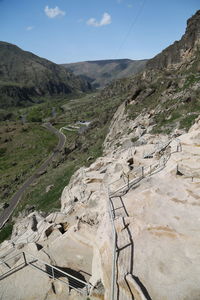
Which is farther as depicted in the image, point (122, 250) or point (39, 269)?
point (39, 269)

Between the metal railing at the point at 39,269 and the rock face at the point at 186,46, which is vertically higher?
the rock face at the point at 186,46

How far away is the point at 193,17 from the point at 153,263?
77981mm

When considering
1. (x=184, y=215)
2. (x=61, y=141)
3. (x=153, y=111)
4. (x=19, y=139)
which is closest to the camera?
(x=184, y=215)

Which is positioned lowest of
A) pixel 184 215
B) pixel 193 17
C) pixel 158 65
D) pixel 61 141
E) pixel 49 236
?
pixel 61 141

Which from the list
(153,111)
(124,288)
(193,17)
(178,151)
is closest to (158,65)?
(193,17)

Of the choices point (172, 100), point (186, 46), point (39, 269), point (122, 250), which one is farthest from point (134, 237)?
point (186, 46)

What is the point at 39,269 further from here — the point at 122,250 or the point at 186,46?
the point at 186,46

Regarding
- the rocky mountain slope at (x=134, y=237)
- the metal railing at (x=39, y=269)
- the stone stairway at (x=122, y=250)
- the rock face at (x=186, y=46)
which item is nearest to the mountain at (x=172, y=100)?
the rock face at (x=186, y=46)

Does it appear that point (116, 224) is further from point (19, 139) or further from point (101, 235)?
point (19, 139)

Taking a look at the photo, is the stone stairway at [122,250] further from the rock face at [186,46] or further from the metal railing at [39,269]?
the rock face at [186,46]

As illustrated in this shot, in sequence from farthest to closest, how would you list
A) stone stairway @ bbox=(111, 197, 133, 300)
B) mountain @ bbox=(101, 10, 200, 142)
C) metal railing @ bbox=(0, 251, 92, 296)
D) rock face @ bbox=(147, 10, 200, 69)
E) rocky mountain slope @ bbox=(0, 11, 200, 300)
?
rock face @ bbox=(147, 10, 200, 69), mountain @ bbox=(101, 10, 200, 142), metal railing @ bbox=(0, 251, 92, 296), rocky mountain slope @ bbox=(0, 11, 200, 300), stone stairway @ bbox=(111, 197, 133, 300)

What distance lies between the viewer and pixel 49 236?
17516mm

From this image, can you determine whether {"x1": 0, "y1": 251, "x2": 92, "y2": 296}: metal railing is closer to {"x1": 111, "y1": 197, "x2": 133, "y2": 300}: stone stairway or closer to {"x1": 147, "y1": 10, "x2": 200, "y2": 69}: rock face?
{"x1": 111, "y1": 197, "x2": 133, "y2": 300}: stone stairway

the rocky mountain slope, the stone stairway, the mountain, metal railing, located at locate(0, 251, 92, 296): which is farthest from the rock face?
metal railing, located at locate(0, 251, 92, 296)
